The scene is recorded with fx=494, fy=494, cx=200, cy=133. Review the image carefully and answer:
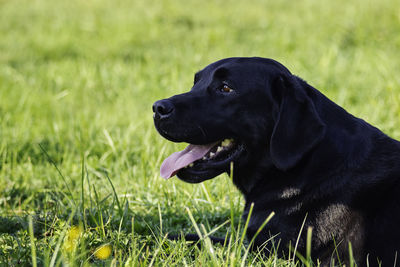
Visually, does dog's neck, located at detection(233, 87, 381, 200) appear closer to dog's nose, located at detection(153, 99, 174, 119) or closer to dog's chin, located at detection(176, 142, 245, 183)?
dog's chin, located at detection(176, 142, 245, 183)

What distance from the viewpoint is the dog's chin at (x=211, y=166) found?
2.51 metres

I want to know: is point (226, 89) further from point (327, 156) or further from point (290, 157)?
point (327, 156)

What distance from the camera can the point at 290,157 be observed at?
2.28 metres

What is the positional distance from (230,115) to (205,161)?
0.28m

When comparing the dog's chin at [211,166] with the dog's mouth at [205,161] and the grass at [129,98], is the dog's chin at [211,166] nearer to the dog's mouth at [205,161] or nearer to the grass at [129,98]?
the dog's mouth at [205,161]

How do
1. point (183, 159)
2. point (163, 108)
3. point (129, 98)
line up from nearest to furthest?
point (163, 108) → point (183, 159) → point (129, 98)

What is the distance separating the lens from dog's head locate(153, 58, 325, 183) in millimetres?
2441

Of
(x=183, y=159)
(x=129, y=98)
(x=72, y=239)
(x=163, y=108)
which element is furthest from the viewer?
(x=129, y=98)

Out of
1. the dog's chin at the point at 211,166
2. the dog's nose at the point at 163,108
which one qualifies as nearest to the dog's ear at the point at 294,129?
the dog's chin at the point at 211,166

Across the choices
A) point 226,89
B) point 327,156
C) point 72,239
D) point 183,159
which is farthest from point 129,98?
point 327,156

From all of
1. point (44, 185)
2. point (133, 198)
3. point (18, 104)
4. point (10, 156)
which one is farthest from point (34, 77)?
point (133, 198)

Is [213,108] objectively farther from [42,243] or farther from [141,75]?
[141,75]

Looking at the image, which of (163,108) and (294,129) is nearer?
(294,129)

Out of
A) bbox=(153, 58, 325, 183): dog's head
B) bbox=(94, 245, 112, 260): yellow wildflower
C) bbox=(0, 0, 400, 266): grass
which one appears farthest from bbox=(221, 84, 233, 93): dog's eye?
bbox=(94, 245, 112, 260): yellow wildflower
